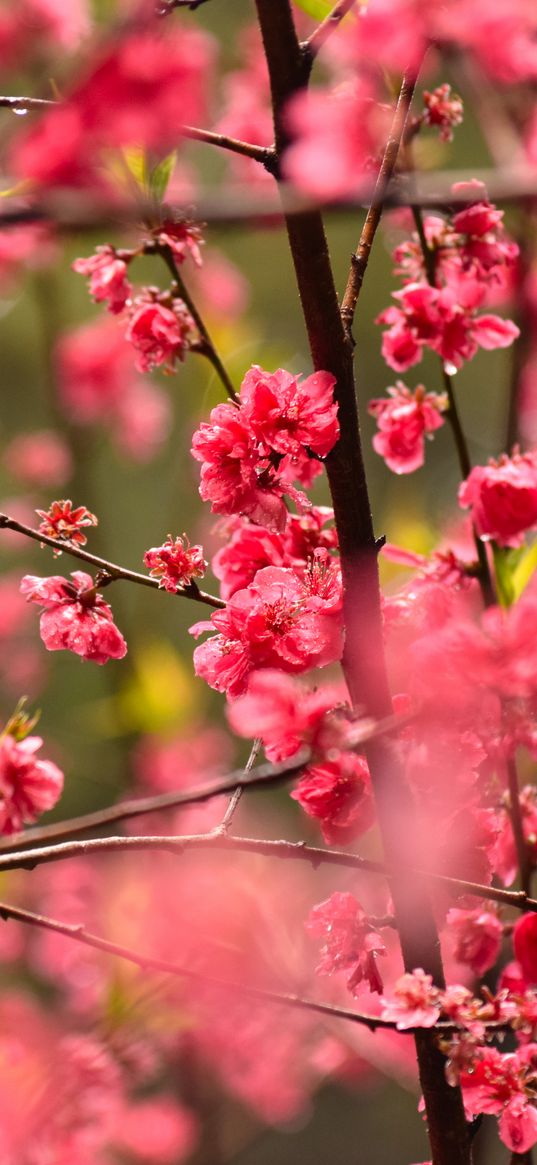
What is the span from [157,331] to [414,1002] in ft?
1.74

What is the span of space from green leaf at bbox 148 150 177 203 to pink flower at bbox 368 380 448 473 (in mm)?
249

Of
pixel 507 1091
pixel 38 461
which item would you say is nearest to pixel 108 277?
pixel 507 1091

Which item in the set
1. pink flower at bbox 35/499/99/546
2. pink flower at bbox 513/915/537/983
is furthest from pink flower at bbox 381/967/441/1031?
pink flower at bbox 35/499/99/546

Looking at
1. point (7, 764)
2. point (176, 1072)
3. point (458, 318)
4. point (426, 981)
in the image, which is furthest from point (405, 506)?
point (176, 1072)

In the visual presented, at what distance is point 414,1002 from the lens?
2.31 feet

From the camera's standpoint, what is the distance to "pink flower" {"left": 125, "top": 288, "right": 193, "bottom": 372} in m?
0.85

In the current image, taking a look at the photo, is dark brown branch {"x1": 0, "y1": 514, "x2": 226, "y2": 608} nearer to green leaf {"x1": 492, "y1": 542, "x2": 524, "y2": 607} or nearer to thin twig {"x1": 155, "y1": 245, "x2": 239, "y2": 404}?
thin twig {"x1": 155, "y1": 245, "x2": 239, "y2": 404}

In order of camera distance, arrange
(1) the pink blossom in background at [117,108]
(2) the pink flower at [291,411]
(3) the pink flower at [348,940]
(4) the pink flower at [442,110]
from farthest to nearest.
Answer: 1. (4) the pink flower at [442,110]
2. (3) the pink flower at [348,940]
3. (2) the pink flower at [291,411]
4. (1) the pink blossom in background at [117,108]

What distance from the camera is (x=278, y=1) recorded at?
2.14 feet

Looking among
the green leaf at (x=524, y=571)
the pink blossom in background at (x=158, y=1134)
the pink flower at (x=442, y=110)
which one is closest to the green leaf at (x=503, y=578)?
the green leaf at (x=524, y=571)

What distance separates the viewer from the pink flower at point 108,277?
0.86 metres

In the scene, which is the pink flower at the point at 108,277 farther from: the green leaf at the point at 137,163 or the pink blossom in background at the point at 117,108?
the pink blossom in background at the point at 117,108

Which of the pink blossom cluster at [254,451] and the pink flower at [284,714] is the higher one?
the pink blossom cluster at [254,451]

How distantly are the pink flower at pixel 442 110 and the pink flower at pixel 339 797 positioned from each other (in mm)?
536
